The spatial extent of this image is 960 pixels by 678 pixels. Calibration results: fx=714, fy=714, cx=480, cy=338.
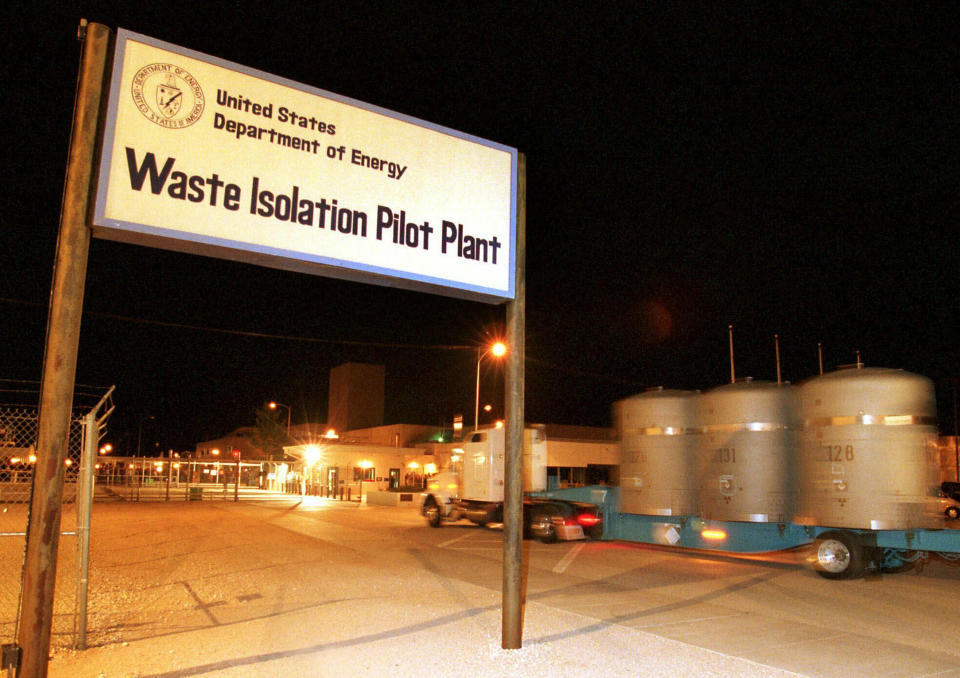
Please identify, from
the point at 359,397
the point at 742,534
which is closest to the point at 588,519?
the point at 742,534

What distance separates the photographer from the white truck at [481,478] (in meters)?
20.8

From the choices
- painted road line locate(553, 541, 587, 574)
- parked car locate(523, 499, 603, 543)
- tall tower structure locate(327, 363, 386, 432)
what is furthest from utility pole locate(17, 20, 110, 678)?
tall tower structure locate(327, 363, 386, 432)

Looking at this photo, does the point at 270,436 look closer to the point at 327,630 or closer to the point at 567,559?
the point at 567,559

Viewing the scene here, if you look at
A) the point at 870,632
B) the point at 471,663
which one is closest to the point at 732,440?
the point at 870,632

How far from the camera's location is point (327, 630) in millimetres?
7762

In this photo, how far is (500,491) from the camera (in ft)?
70.3

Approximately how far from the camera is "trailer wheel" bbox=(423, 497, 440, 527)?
77.8 ft

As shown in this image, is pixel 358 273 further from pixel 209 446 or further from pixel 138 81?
pixel 209 446

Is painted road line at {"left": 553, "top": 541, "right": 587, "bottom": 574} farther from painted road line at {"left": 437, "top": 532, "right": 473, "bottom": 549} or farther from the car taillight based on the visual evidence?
painted road line at {"left": 437, "top": 532, "right": 473, "bottom": 549}

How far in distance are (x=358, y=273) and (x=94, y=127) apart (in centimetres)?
231

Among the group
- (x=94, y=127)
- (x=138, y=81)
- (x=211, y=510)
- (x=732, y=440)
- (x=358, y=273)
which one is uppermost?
(x=138, y=81)

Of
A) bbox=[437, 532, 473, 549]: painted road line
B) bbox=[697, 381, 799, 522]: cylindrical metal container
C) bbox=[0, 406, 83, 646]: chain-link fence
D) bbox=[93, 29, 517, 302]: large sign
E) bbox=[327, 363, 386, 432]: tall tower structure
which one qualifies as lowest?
bbox=[437, 532, 473, 549]: painted road line

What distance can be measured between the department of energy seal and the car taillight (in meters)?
15.1

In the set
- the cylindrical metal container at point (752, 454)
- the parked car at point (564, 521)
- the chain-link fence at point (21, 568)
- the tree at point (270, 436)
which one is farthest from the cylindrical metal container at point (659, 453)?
the tree at point (270, 436)
